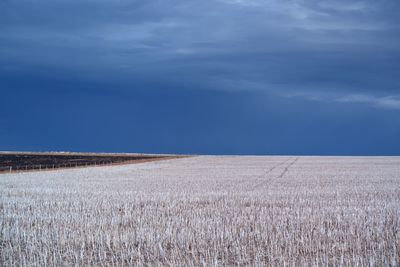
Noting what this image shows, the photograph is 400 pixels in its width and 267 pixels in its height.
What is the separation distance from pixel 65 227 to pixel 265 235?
4561 millimetres

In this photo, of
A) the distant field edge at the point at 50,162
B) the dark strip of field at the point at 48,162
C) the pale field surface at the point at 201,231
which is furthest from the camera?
the dark strip of field at the point at 48,162

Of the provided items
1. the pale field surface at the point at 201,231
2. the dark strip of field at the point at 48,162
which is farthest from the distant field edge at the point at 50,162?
the pale field surface at the point at 201,231

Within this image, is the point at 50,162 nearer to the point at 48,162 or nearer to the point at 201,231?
the point at 48,162

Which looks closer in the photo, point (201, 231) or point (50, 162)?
point (201, 231)

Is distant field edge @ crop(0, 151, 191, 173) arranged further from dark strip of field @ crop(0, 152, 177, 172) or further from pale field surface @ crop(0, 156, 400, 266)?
pale field surface @ crop(0, 156, 400, 266)

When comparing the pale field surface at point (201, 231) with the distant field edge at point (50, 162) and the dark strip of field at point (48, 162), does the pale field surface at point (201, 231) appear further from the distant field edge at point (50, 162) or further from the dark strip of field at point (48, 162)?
the dark strip of field at point (48, 162)

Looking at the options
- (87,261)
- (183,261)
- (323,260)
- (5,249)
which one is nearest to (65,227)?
(5,249)

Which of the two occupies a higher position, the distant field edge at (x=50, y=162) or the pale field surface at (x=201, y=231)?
the distant field edge at (x=50, y=162)

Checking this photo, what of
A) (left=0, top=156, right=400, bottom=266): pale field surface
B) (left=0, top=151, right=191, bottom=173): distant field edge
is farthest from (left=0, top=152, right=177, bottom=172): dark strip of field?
(left=0, top=156, right=400, bottom=266): pale field surface

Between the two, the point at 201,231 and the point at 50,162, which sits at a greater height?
the point at 50,162

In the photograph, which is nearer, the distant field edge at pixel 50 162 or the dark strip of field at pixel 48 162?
the distant field edge at pixel 50 162

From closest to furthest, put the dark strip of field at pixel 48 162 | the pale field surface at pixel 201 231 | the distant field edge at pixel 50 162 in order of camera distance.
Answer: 1. the pale field surface at pixel 201 231
2. the distant field edge at pixel 50 162
3. the dark strip of field at pixel 48 162

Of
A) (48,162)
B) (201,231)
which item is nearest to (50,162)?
(48,162)

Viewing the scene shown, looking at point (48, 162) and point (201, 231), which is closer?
point (201, 231)
